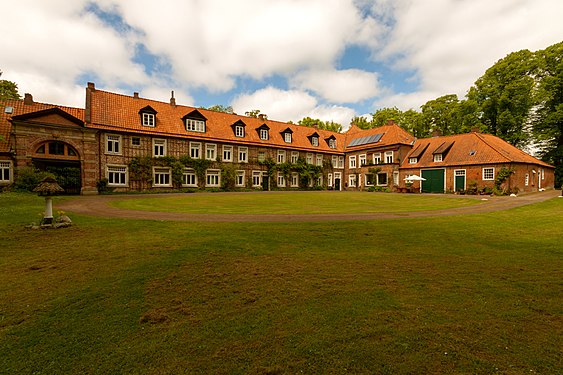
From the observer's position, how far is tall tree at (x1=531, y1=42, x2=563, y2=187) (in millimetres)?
35469

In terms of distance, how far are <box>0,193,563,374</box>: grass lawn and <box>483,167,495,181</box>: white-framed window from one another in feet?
90.1

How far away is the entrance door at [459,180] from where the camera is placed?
32.6 m

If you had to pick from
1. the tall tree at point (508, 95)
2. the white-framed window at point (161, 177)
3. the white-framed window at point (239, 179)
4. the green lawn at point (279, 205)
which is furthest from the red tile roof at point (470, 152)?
the white-framed window at point (161, 177)

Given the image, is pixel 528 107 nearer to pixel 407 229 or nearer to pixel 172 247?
pixel 407 229

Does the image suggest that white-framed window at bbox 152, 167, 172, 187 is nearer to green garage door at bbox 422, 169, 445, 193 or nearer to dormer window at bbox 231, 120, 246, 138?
dormer window at bbox 231, 120, 246, 138

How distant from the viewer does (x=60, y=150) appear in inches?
994

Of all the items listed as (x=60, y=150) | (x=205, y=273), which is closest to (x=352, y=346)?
(x=205, y=273)

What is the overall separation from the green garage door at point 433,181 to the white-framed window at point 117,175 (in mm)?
37054

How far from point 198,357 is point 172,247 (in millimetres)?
4546

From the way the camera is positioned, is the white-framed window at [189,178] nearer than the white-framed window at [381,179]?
Yes

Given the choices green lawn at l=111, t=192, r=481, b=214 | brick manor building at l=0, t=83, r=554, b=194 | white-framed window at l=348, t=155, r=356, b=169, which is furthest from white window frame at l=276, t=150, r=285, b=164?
green lawn at l=111, t=192, r=481, b=214

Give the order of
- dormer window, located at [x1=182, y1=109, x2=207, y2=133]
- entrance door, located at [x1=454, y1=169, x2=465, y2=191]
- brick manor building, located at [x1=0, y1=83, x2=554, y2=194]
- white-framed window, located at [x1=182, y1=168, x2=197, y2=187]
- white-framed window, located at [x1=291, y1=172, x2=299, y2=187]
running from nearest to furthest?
1. brick manor building, located at [x1=0, y1=83, x2=554, y2=194]
2. white-framed window, located at [x1=182, y1=168, x2=197, y2=187]
3. entrance door, located at [x1=454, y1=169, x2=465, y2=191]
4. dormer window, located at [x1=182, y1=109, x2=207, y2=133]
5. white-framed window, located at [x1=291, y1=172, x2=299, y2=187]

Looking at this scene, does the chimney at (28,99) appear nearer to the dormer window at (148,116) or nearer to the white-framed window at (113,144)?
the white-framed window at (113,144)

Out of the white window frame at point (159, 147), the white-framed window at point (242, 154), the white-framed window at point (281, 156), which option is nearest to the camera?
the white window frame at point (159, 147)
